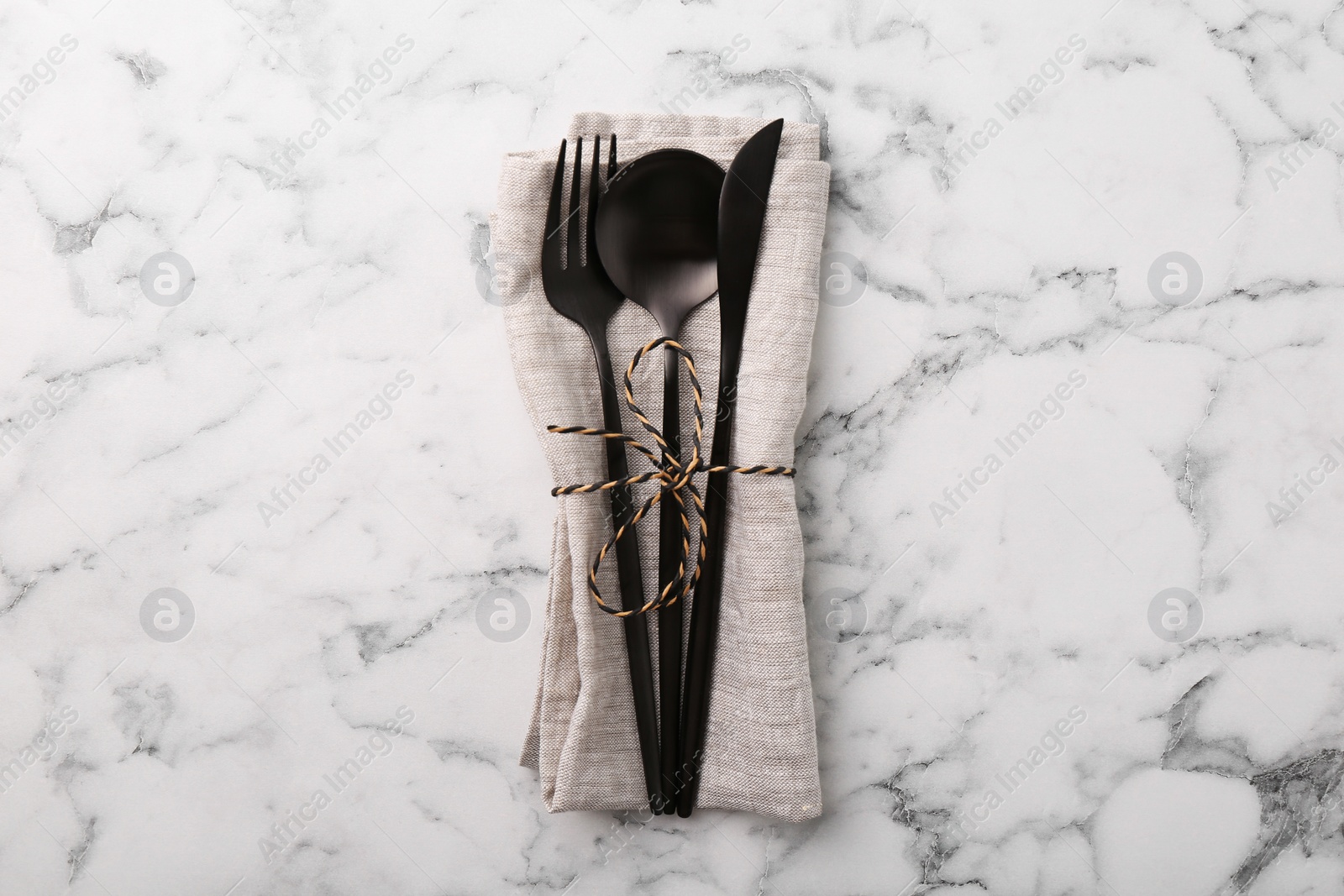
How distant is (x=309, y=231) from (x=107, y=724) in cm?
46

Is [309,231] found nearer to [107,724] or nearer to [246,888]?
[107,724]

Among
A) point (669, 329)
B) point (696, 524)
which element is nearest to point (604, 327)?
point (669, 329)

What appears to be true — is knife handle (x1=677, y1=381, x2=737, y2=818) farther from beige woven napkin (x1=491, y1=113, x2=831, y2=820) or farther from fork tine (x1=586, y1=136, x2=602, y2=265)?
fork tine (x1=586, y1=136, x2=602, y2=265)

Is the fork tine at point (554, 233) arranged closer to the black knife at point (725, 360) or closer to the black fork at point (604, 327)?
the black fork at point (604, 327)

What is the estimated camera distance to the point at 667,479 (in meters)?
0.61

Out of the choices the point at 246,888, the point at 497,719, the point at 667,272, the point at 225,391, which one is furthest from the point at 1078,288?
the point at 246,888

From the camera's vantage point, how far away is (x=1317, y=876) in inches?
25.2

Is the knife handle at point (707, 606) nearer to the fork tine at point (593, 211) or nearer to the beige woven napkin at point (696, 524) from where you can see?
the beige woven napkin at point (696, 524)

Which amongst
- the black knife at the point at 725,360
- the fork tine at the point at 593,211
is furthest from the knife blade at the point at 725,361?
the fork tine at the point at 593,211

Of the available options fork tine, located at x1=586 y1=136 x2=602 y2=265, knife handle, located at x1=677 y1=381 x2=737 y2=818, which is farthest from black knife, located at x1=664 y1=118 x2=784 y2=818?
fork tine, located at x1=586 y1=136 x2=602 y2=265

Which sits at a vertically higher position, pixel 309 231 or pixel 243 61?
pixel 243 61

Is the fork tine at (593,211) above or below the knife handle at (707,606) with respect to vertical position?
above

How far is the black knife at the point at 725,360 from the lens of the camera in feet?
2.04

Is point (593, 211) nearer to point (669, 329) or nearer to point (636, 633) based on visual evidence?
point (669, 329)
